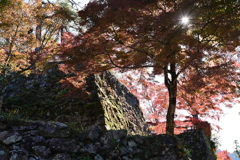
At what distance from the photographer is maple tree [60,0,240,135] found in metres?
4.95

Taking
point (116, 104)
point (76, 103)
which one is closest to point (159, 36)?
point (76, 103)

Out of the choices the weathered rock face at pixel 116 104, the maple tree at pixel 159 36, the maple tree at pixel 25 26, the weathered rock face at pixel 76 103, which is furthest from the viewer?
the weathered rock face at pixel 116 104

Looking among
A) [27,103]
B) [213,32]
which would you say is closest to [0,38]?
[27,103]

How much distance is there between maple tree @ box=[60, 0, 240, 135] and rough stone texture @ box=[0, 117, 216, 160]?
6.83 feet

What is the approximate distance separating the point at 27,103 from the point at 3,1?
4201 mm

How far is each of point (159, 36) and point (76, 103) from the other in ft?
14.4

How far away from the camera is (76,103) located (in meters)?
7.65

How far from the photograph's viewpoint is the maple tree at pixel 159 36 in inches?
195

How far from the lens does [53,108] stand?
7.65 metres

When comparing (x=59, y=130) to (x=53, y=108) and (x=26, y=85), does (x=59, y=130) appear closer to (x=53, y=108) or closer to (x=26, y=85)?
(x=53, y=108)

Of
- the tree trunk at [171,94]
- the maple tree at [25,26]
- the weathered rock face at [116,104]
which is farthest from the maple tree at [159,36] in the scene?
the weathered rock face at [116,104]

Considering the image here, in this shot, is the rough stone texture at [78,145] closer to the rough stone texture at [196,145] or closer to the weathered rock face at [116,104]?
the weathered rock face at [116,104]

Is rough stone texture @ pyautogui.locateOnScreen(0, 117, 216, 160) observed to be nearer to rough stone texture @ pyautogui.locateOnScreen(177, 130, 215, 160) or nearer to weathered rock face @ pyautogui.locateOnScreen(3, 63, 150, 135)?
weathered rock face @ pyautogui.locateOnScreen(3, 63, 150, 135)

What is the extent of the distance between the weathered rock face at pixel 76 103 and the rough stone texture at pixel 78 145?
189 centimetres
